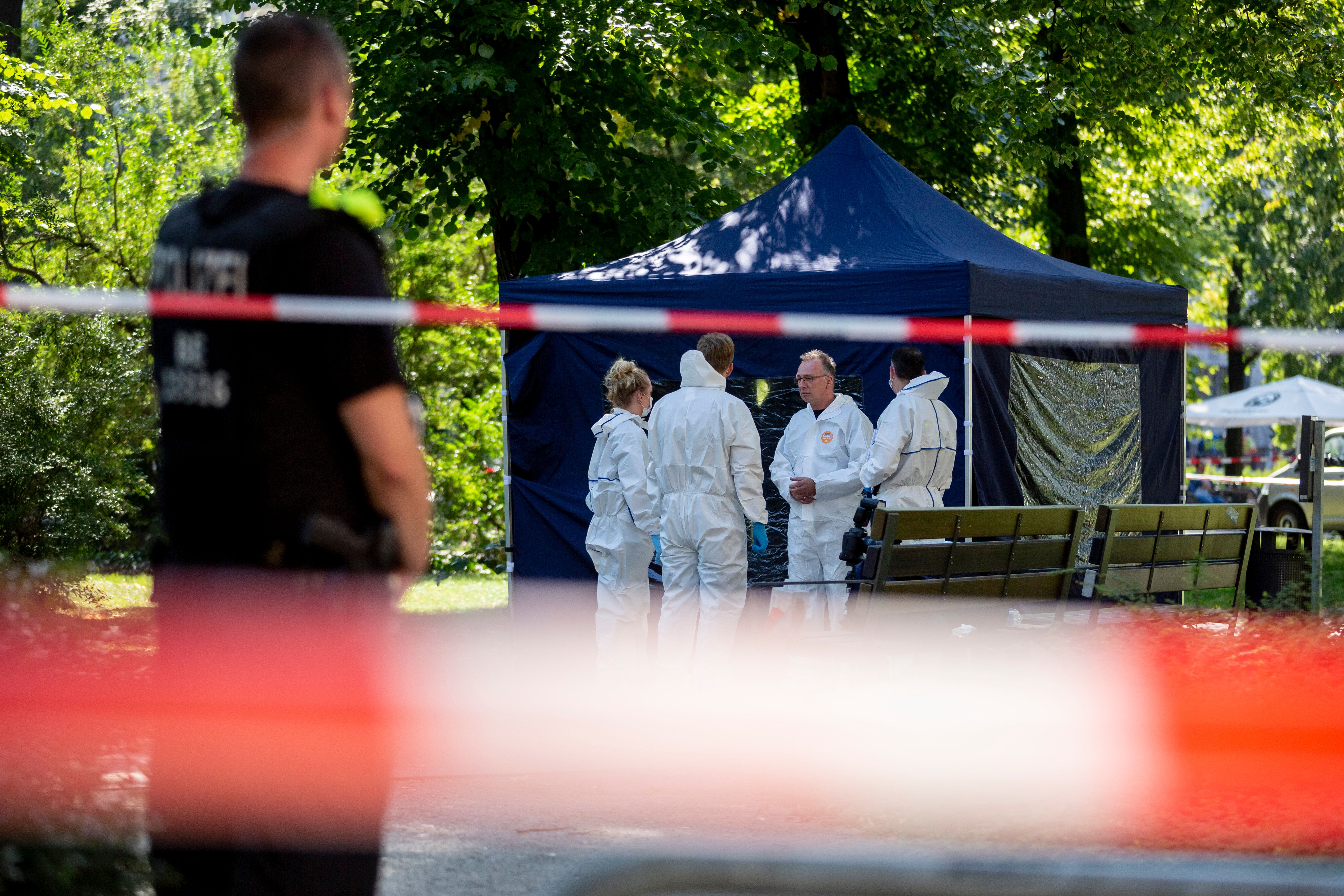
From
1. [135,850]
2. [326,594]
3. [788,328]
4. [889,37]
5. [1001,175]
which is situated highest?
[889,37]

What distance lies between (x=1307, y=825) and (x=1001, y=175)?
13.8 meters

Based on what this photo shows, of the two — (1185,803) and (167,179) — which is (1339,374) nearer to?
(167,179)

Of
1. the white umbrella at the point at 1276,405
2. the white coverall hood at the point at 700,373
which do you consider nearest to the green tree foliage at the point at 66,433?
the white coverall hood at the point at 700,373

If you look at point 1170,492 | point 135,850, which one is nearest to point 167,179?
point 1170,492

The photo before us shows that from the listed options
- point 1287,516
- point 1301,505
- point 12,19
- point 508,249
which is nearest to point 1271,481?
point 1287,516

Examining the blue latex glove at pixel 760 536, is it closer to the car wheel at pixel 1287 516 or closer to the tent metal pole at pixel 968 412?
the tent metal pole at pixel 968 412

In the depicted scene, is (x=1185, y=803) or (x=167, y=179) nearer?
(x=1185, y=803)

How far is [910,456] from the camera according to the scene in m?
8.07

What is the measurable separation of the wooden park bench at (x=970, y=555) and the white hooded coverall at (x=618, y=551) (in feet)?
5.01

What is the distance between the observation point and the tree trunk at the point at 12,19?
14859mm

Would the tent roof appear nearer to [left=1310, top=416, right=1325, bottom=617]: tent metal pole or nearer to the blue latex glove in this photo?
the blue latex glove

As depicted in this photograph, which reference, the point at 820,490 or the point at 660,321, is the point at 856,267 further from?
the point at 820,490

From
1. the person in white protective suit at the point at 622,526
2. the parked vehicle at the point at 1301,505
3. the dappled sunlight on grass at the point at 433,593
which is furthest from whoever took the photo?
the parked vehicle at the point at 1301,505

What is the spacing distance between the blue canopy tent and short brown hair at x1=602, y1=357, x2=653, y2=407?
43.1 inches
